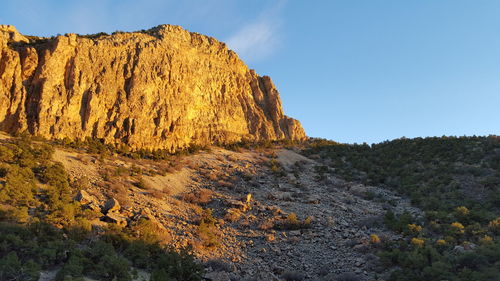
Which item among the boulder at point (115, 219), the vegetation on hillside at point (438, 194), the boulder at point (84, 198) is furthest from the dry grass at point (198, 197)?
the vegetation on hillside at point (438, 194)

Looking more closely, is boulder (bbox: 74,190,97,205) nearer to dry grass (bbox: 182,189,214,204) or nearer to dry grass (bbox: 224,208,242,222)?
dry grass (bbox: 182,189,214,204)

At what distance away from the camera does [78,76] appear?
27.9 meters

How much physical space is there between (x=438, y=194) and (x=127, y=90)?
25.0 meters

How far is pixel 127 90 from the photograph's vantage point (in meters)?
30.7

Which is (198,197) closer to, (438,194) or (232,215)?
(232,215)

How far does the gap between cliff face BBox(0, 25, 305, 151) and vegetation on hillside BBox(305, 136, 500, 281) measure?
39.3 feet

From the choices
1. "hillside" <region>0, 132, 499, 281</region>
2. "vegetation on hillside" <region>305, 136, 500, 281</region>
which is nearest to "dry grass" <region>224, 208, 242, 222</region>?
"hillside" <region>0, 132, 499, 281</region>

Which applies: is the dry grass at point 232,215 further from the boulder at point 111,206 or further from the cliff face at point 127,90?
the cliff face at point 127,90

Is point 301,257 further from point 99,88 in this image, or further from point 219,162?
point 99,88

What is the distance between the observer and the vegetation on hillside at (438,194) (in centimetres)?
1529

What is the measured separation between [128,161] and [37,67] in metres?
9.46

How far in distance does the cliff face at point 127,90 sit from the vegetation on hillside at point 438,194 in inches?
471

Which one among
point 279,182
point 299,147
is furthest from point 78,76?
point 299,147

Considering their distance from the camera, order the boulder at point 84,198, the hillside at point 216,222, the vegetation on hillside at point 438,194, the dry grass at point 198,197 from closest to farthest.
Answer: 1. the hillside at point 216,222
2. the vegetation on hillside at point 438,194
3. the boulder at point 84,198
4. the dry grass at point 198,197
